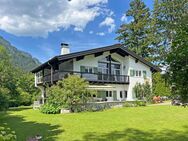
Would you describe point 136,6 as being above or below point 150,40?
above

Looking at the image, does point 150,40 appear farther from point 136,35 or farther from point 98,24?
point 98,24

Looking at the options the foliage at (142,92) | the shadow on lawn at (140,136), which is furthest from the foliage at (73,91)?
the foliage at (142,92)

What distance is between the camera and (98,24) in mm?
55719

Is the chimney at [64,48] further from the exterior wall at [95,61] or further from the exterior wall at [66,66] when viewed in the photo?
the exterior wall at [95,61]

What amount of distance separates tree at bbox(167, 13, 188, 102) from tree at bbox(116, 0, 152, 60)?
4922cm

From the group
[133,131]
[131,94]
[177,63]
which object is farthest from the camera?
[131,94]

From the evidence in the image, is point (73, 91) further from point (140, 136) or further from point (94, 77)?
point (140, 136)

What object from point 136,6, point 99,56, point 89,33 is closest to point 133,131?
point 99,56

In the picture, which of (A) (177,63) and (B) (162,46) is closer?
(A) (177,63)

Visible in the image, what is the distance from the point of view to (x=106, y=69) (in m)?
39.3

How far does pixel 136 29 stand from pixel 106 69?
2283cm

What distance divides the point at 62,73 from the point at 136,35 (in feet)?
102

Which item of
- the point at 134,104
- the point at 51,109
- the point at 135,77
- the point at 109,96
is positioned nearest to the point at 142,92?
the point at 135,77

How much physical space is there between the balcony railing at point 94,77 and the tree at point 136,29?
18665 mm
